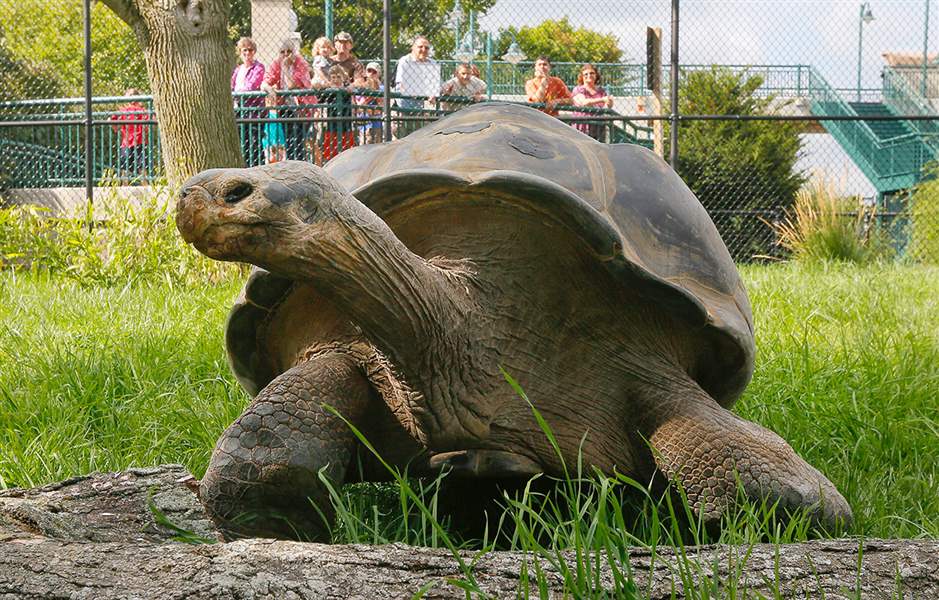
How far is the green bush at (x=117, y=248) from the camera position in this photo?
652 centimetres

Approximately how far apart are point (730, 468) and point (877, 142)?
1280 centimetres

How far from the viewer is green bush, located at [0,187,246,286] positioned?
6523 millimetres

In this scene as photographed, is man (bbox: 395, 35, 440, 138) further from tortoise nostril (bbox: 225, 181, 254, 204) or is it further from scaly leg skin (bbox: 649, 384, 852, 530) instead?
tortoise nostril (bbox: 225, 181, 254, 204)

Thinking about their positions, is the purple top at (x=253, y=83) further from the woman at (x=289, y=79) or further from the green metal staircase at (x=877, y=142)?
the green metal staircase at (x=877, y=142)

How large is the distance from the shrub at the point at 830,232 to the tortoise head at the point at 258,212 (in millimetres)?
8056

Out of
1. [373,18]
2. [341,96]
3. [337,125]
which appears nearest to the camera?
[337,125]

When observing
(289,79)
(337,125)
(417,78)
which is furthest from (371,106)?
(289,79)

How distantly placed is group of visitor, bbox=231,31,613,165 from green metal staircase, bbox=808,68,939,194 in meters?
3.84

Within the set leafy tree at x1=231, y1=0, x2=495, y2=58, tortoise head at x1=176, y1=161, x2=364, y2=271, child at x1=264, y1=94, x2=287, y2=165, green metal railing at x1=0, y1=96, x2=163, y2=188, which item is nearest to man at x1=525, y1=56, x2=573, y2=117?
leafy tree at x1=231, y1=0, x2=495, y2=58

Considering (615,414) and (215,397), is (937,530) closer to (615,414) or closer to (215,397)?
(615,414)

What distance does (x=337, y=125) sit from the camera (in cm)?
972

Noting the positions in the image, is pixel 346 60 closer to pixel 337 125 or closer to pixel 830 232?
pixel 337 125


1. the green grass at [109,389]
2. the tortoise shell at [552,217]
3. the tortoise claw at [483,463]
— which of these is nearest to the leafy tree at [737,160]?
the green grass at [109,389]

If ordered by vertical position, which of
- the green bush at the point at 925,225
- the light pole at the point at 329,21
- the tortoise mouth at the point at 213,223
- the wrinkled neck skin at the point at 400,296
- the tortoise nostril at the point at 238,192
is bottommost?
the green bush at the point at 925,225
